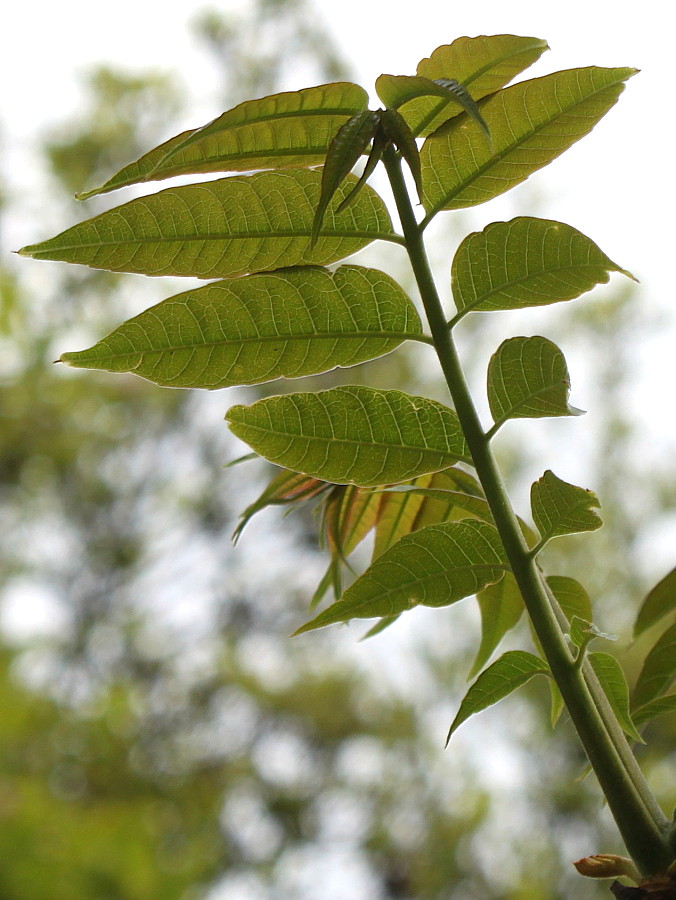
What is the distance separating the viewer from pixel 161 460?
421 cm

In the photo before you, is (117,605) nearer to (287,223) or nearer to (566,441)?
(566,441)

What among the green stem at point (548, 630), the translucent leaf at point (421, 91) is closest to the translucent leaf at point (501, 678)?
the green stem at point (548, 630)

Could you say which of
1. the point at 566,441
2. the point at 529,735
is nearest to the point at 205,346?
the point at 529,735

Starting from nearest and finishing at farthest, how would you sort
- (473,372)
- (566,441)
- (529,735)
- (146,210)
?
(146,210), (529,735), (473,372), (566,441)

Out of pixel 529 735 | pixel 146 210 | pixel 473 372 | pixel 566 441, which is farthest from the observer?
pixel 566 441

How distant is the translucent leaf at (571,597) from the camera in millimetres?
253

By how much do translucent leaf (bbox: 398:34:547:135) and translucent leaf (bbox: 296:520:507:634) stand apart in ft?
0.33

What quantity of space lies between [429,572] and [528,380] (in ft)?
0.17

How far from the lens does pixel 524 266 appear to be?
20cm

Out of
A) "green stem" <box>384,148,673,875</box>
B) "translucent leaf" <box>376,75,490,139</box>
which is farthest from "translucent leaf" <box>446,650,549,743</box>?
"translucent leaf" <box>376,75,490,139</box>

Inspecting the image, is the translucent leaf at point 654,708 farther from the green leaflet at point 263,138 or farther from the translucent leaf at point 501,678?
the green leaflet at point 263,138

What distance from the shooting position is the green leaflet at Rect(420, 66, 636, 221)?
0.66 ft

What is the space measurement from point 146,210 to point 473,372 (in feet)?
11.9

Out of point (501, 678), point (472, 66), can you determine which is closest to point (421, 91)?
point (472, 66)
